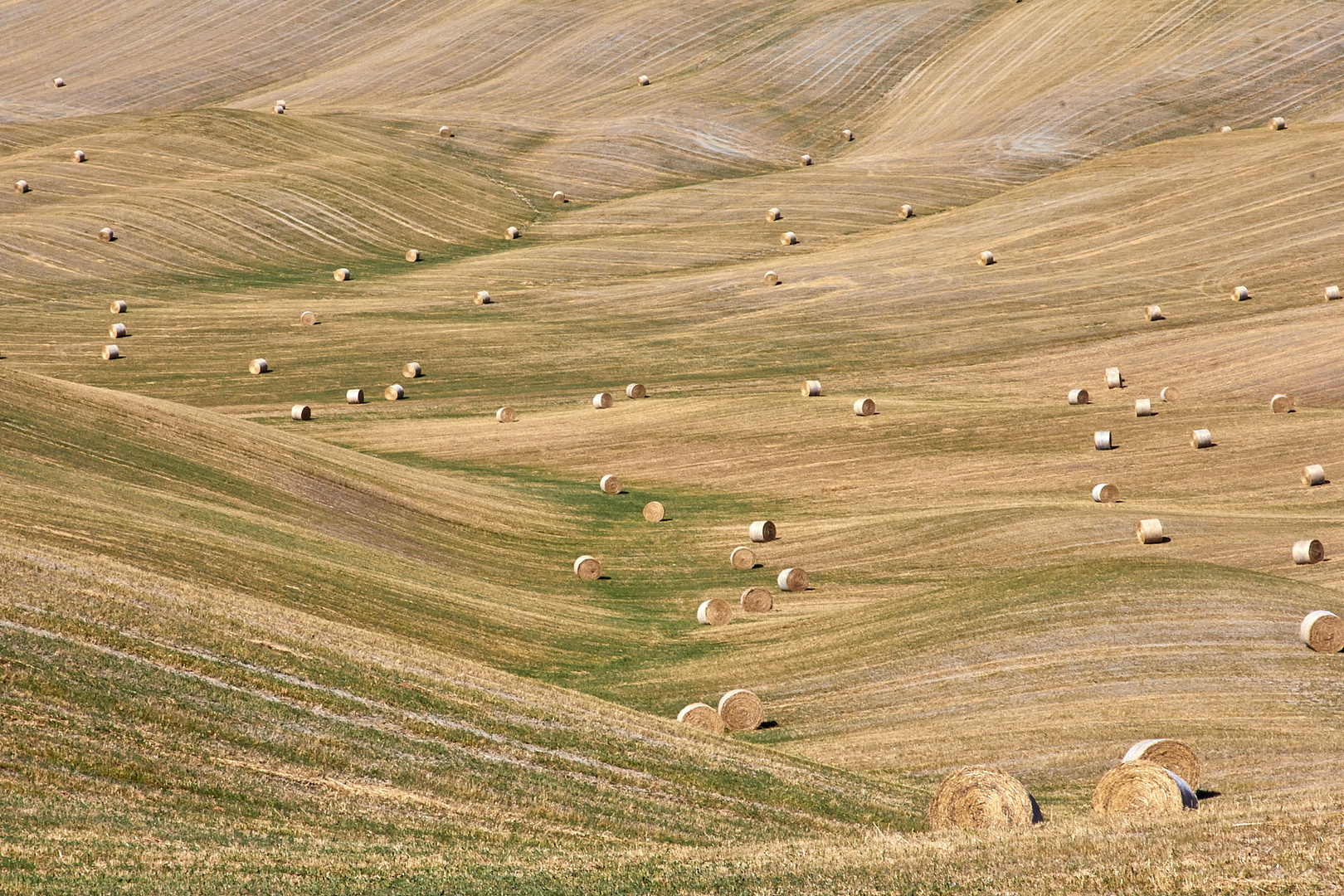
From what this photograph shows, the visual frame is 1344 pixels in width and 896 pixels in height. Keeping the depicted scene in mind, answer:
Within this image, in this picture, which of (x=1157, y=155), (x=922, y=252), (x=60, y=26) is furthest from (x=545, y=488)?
(x=60, y=26)

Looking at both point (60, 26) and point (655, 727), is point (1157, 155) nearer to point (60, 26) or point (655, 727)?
point (655, 727)

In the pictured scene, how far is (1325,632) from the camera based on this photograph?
90.3 ft

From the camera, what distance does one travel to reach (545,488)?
48438 mm

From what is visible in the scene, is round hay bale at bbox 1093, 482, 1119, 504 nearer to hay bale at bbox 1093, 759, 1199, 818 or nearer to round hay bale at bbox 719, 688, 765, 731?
round hay bale at bbox 719, 688, 765, 731

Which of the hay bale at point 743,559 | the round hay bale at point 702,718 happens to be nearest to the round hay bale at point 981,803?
the round hay bale at point 702,718

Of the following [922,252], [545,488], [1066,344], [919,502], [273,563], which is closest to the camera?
[273,563]

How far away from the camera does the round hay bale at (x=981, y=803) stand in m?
17.8

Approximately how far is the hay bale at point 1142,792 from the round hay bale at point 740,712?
8.54 metres

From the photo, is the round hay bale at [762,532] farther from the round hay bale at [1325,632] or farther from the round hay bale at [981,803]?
the round hay bale at [981,803]

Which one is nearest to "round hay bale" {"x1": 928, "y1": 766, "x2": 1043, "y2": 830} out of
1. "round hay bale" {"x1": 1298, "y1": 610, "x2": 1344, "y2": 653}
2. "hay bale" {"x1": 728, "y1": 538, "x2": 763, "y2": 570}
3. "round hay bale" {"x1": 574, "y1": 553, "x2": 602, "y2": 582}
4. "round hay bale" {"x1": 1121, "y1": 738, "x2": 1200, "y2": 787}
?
"round hay bale" {"x1": 1121, "y1": 738, "x2": 1200, "y2": 787}

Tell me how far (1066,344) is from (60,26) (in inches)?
4261

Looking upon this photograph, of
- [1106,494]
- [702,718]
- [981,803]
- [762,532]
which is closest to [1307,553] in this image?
[1106,494]

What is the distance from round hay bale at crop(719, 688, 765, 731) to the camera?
25984mm

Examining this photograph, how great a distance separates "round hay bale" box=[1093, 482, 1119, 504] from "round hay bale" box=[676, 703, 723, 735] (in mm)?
20303
